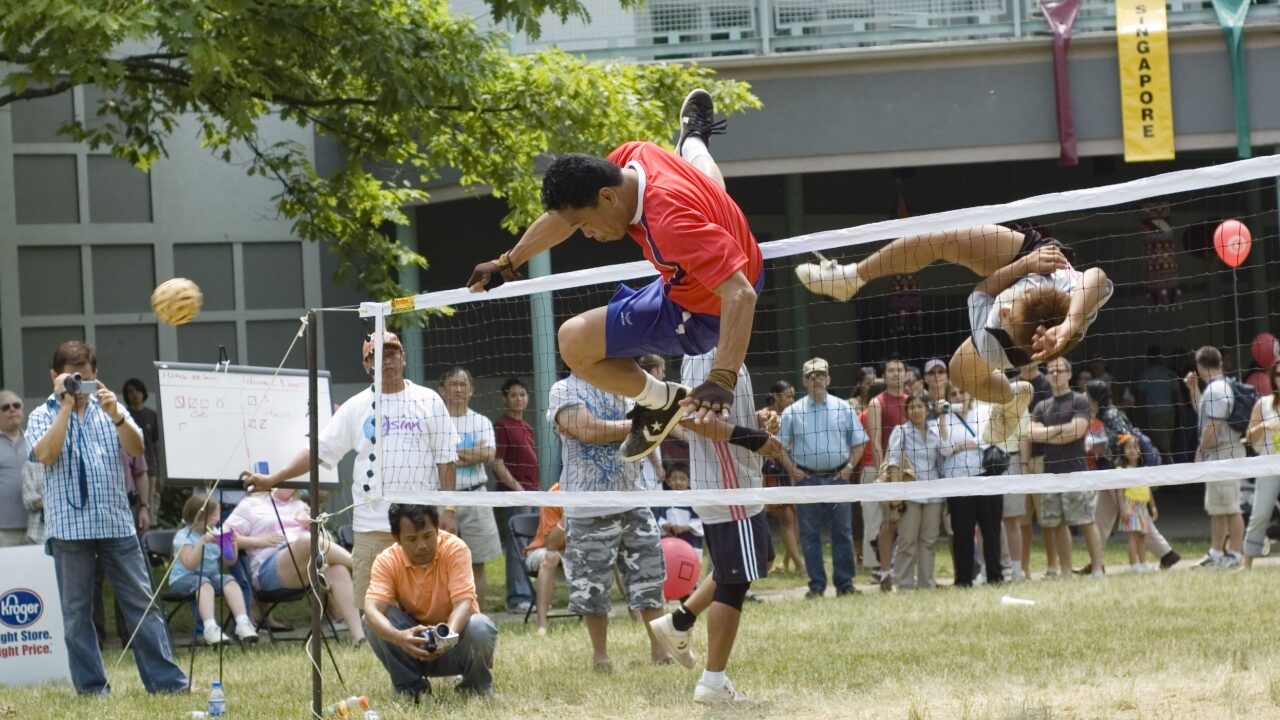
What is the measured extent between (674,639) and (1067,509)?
22.0 ft

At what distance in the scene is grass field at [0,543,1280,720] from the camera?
22.3 feet

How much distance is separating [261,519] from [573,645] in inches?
131

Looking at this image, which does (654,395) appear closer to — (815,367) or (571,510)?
(571,510)

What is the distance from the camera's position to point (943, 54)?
17.2 meters

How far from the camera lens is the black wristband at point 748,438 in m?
7.11

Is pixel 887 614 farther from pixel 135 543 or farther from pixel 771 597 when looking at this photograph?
pixel 135 543

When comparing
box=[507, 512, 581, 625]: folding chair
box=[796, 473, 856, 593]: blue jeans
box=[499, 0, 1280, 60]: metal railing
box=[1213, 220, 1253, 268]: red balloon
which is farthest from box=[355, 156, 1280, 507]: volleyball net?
box=[499, 0, 1280, 60]: metal railing

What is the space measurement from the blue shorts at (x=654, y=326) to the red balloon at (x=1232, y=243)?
2.97 m

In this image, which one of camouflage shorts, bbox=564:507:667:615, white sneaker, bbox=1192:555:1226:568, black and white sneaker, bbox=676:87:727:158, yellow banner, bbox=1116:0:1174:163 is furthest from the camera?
yellow banner, bbox=1116:0:1174:163

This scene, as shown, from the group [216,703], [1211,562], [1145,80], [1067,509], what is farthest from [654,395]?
[1145,80]

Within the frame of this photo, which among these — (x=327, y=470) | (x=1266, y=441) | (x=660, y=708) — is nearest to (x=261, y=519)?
(x=327, y=470)

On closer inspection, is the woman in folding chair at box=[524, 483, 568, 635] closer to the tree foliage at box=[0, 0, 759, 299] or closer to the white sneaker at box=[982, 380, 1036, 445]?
the white sneaker at box=[982, 380, 1036, 445]

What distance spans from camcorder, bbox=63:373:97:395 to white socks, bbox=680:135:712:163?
12.4ft

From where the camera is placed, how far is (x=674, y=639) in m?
7.55
